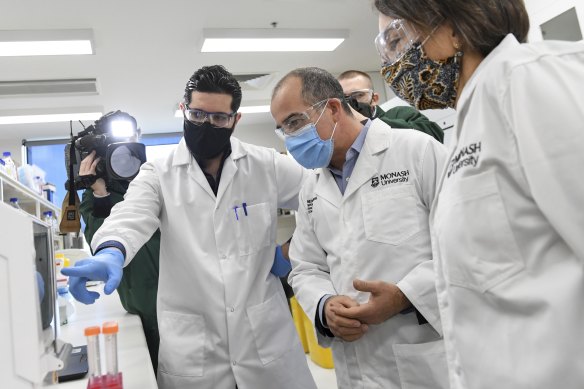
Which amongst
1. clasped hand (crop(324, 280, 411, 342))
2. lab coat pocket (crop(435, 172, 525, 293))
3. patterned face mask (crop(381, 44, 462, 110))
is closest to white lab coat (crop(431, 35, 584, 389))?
lab coat pocket (crop(435, 172, 525, 293))

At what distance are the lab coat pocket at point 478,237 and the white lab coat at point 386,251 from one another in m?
0.42

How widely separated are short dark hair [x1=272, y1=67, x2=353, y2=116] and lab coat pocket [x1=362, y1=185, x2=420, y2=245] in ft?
1.20

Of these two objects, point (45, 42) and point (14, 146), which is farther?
point (14, 146)

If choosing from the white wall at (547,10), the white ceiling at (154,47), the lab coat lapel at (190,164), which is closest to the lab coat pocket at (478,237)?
the lab coat lapel at (190,164)

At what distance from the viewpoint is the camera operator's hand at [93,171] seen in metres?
1.67

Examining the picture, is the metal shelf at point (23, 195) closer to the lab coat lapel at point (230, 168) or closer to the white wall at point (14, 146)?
the lab coat lapel at point (230, 168)

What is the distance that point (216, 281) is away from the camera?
4.70 ft

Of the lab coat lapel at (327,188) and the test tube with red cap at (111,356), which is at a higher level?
the lab coat lapel at (327,188)

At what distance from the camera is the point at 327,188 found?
1385 mm

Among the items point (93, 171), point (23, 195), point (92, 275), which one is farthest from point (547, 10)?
point (23, 195)

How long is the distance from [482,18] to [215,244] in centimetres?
104

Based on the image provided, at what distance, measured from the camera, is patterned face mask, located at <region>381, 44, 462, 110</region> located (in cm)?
86

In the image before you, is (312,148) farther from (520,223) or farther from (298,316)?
(298,316)

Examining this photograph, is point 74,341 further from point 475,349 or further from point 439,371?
point 475,349
